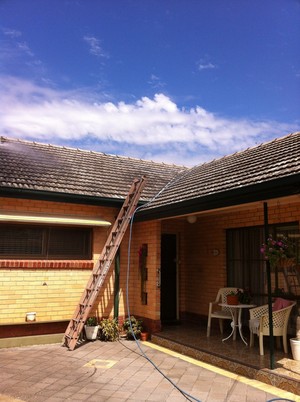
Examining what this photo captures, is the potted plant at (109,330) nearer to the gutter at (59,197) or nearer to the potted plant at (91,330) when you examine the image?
the potted plant at (91,330)

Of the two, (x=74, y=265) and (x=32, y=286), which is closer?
(x=32, y=286)

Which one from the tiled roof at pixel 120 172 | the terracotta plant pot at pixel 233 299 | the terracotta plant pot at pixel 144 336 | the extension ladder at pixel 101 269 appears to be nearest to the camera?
the tiled roof at pixel 120 172

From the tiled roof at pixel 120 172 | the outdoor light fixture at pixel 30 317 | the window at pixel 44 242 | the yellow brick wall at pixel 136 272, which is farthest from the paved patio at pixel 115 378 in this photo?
the tiled roof at pixel 120 172

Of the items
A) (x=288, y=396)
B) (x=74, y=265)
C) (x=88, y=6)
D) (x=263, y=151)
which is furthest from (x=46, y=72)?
(x=288, y=396)

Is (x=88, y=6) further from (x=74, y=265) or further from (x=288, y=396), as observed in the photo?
(x=288, y=396)

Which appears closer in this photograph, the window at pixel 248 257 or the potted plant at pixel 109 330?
the window at pixel 248 257

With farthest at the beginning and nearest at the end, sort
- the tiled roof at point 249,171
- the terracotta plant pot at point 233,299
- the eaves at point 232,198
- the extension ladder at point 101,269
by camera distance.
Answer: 1. the extension ladder at point 101,269
2. the terracotta plant pot at point 233,299
3. the tiled roof at point 249,171
4. the eaves at point 232,198

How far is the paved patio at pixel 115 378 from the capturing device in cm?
468

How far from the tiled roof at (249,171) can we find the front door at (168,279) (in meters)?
1.44

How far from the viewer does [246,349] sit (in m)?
6.52

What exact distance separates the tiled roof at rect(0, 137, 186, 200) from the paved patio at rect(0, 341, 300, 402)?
134 inches

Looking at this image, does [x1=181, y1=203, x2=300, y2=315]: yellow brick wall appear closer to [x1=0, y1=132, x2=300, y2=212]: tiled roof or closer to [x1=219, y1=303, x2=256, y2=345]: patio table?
[x1=0, y1=132, x2=300, y2=212]: tiled roof

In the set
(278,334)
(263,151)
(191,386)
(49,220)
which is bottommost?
(191,386)

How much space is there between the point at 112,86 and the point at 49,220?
4758mm
